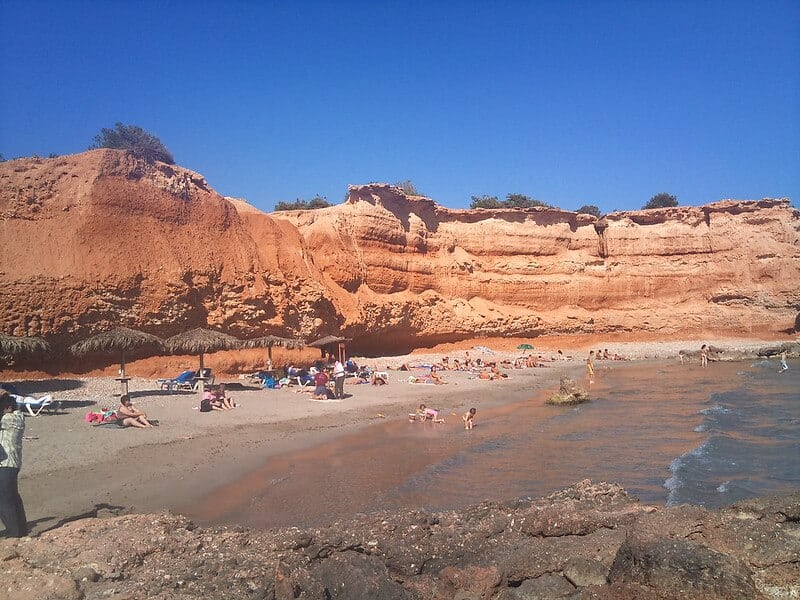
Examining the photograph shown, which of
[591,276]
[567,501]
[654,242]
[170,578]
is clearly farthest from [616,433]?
[654,242]

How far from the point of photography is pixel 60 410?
42.3 ft

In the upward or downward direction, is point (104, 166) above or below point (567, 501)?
above

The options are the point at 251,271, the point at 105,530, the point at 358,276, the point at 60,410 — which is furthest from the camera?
the point at 358,276

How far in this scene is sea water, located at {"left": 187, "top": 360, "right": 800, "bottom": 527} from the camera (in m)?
8.37

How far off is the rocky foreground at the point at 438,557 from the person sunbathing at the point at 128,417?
19.3ft

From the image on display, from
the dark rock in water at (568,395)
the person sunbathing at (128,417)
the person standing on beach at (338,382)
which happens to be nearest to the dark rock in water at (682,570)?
the person sunbathing at (128,417)

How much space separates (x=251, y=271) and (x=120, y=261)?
18.0 ft

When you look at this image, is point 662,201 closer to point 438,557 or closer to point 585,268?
point 585,268

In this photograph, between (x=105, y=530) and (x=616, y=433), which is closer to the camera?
(x=105, y=530)

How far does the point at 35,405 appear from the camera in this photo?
12508 mm

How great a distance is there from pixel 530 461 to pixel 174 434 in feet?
24.6

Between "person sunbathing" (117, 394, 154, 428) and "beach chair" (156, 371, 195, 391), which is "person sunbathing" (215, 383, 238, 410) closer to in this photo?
"beach chair" (156, 371, 195, 391)

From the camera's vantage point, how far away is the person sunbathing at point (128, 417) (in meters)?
12.1

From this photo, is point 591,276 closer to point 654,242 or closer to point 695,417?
point 654,242
